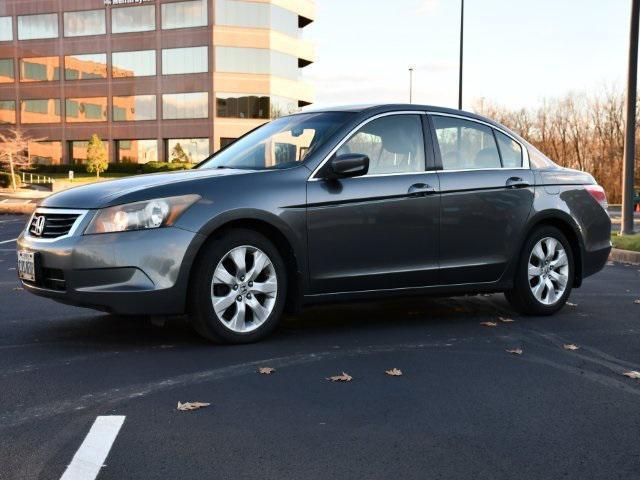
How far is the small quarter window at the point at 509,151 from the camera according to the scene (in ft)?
24.0

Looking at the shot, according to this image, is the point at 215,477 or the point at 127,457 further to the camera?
the point at 127,457

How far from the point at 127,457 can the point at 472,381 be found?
7.27ft

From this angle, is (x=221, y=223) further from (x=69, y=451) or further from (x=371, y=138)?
(x=69, y=451)

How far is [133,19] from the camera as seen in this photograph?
217ft

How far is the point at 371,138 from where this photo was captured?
6.56m

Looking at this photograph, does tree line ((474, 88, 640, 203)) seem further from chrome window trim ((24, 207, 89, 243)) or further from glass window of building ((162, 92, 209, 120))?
chrome window trim ((24, 207, 89, 243))

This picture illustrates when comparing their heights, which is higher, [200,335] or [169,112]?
[169,112]

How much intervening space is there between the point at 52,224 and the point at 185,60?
60515 millimetres

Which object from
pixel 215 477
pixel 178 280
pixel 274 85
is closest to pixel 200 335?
pixel 178 280

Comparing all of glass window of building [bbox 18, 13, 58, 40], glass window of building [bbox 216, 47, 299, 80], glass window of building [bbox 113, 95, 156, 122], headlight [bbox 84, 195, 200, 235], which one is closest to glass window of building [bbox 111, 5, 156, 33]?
glass window of building [bbox 113, 95, 156, 122]

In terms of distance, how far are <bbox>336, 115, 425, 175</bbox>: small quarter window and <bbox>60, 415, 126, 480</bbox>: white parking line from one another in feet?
9.86

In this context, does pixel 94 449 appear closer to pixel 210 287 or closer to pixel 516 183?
pixel 210 287

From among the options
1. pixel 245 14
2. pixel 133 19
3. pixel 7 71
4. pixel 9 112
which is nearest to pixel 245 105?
pixel 245 14

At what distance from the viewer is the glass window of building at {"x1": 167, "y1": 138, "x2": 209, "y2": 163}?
6412 centimetres
